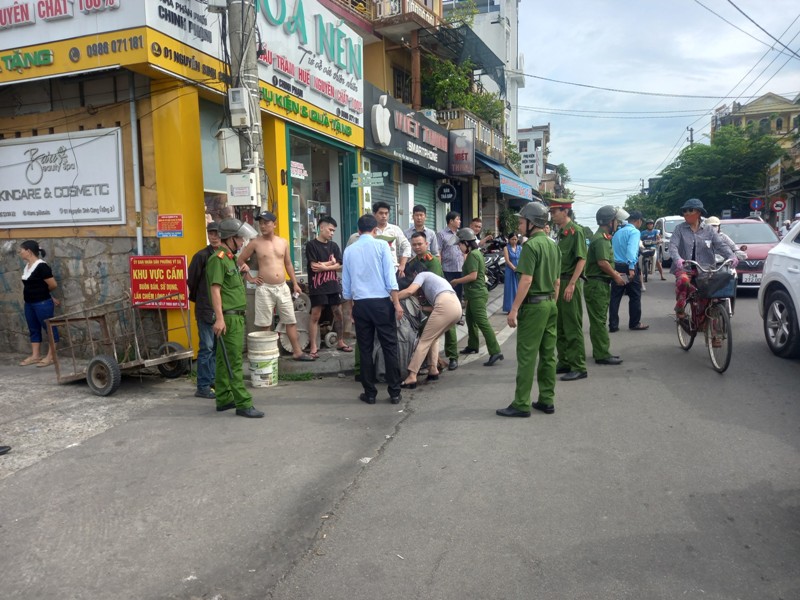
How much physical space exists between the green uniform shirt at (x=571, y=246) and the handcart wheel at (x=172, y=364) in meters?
4.53

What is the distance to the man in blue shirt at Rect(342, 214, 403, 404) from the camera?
19.8 ft

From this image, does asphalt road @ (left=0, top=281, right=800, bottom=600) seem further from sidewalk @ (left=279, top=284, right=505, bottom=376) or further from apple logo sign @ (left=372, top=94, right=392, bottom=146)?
apple logo sign @ (left=372, top=94, right=392, bottom=146)

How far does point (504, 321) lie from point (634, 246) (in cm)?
314

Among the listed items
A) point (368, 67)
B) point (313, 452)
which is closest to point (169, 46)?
point (313, 452)

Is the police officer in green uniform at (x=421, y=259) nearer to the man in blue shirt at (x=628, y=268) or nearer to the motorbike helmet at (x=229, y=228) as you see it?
the motorbike helmet at (x=229, y=228)

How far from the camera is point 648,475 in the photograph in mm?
3984

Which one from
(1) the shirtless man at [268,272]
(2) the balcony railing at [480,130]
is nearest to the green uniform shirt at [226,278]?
(1) the shirtless man at [268,272]

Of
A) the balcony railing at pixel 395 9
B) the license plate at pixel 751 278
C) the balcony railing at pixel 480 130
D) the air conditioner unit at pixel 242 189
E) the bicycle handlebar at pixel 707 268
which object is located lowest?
the license plate at pixel 751 278

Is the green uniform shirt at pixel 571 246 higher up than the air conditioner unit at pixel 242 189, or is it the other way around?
the air conditioner unit at pixel 242 189

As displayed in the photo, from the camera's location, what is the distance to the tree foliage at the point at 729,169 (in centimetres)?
3472

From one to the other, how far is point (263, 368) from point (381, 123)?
25.3 feet

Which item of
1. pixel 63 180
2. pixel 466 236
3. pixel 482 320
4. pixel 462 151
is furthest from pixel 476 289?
pixel 462 151

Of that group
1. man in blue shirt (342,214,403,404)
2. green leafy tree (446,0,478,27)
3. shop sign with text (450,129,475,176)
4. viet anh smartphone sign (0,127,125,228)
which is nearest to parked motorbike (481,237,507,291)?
shop sign with text (450,129,475,176)

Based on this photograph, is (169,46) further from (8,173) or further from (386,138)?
(386,138)
